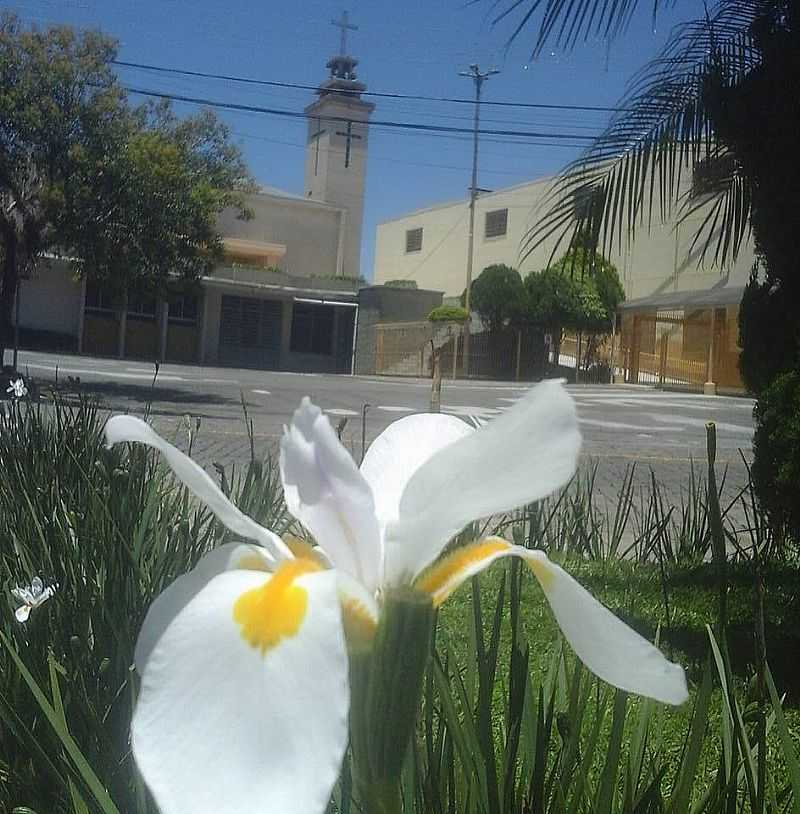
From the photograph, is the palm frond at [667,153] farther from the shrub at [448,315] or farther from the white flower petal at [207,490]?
the shrub at [448,315]

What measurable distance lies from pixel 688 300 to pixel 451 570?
2710 centimetres

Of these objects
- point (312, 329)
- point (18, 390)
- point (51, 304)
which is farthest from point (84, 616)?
point (312, 329)

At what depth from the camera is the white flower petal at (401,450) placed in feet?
2.52

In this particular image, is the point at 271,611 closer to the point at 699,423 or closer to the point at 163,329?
the point at 699,423

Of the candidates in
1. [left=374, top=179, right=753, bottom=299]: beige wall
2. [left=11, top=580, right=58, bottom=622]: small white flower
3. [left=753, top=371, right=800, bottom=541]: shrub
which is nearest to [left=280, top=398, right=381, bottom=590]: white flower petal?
[left=11, top=580, right=58, bottom=622]: small white flower

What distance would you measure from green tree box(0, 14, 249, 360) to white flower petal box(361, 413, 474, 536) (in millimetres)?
13272

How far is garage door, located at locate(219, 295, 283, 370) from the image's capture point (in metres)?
30.5

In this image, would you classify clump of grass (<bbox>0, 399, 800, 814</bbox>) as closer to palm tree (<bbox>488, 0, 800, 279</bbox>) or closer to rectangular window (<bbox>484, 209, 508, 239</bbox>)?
palm tree (<bbox>488, 0, 800, 279</bbox>)

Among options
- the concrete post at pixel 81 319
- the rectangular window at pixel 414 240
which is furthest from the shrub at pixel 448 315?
the rectangular window at pixel 414 240

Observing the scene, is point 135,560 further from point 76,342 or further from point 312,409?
point 76,342

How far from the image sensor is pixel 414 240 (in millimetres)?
Result: 40625

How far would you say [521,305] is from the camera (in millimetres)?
27719

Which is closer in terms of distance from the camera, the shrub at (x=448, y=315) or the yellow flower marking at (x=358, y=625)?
the yellow flower marking at (x=358, y=625)

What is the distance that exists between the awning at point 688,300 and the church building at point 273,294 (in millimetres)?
8648
